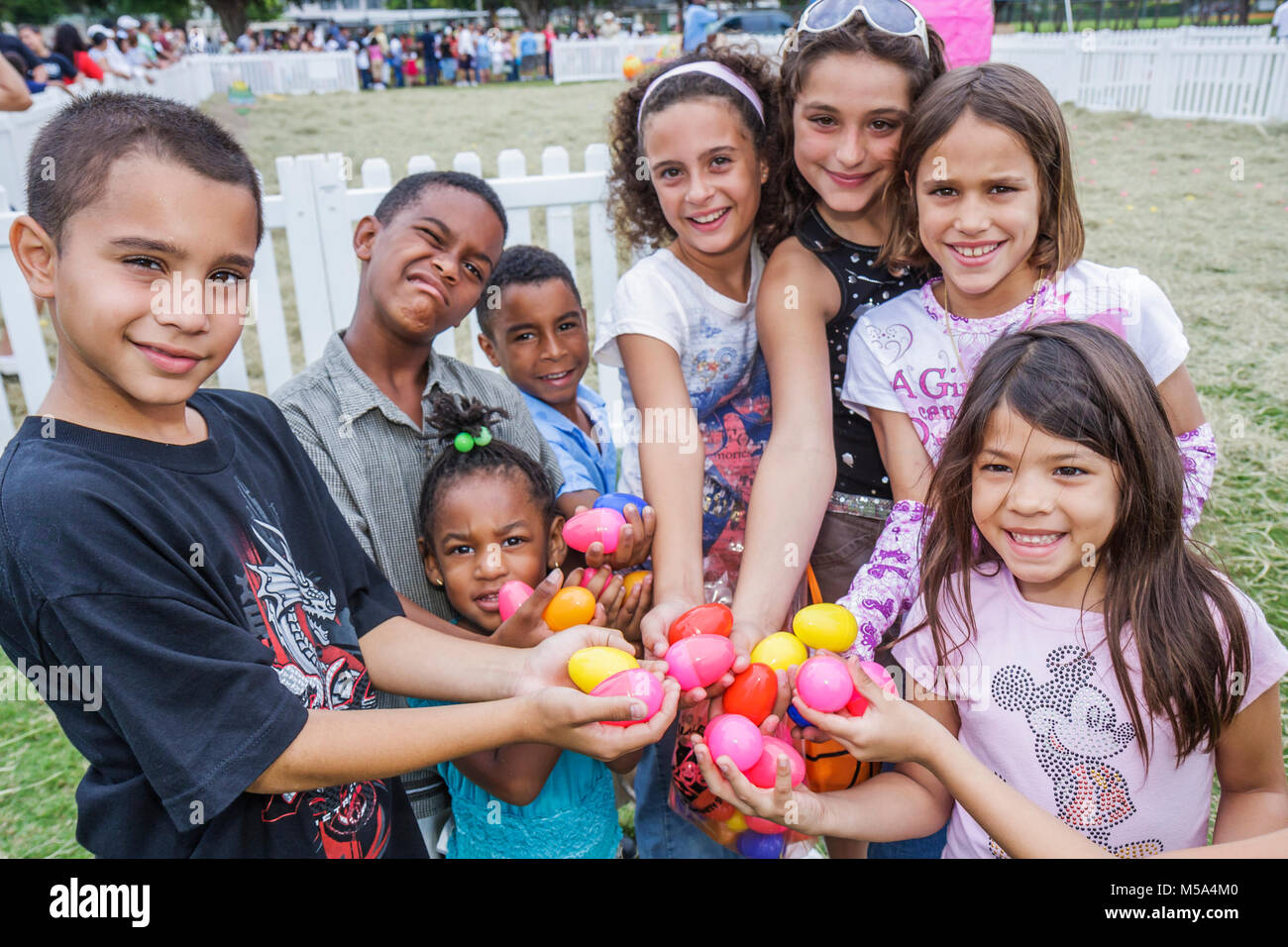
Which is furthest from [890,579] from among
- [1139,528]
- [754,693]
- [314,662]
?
[314,662]

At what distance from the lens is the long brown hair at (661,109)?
8.50 feet

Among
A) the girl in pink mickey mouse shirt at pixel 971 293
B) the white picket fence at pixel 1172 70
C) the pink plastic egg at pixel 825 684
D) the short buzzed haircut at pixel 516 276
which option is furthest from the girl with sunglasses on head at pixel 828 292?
the white picket fence at pixel 1172 70

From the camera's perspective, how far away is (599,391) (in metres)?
6.01

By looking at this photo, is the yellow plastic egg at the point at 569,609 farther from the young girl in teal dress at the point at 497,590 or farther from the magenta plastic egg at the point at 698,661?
the magenta plastic egg at the point at 698,661

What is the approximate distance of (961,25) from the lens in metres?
2.86

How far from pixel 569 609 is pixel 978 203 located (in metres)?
1.39

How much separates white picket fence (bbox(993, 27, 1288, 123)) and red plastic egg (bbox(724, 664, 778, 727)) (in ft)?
45.1

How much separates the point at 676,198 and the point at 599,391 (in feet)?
→ 11.5

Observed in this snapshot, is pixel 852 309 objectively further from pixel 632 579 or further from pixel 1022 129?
pixel 632 579

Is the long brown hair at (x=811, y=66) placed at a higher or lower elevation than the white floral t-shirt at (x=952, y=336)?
higher

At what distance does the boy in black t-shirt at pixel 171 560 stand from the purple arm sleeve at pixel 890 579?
2.11ft

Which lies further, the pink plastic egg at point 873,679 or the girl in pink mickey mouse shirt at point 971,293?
the girl in pink mickey mouse shirt at point 971,293

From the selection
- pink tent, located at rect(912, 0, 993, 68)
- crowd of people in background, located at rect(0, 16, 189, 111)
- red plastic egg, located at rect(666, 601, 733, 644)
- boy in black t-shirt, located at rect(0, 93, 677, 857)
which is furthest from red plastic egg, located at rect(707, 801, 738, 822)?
crowd of people in background, located at rect(0, 16, 189, 111)

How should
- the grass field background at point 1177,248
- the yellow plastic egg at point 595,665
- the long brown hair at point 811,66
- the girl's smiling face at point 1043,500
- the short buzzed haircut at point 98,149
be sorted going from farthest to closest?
the grass field background at point 1177,248, the long brown hair at point 811,66, the yellow plastic egg at point 595,665, the girl's smiling face at point 1043,500, the short buzzed haircut at point 98,149
